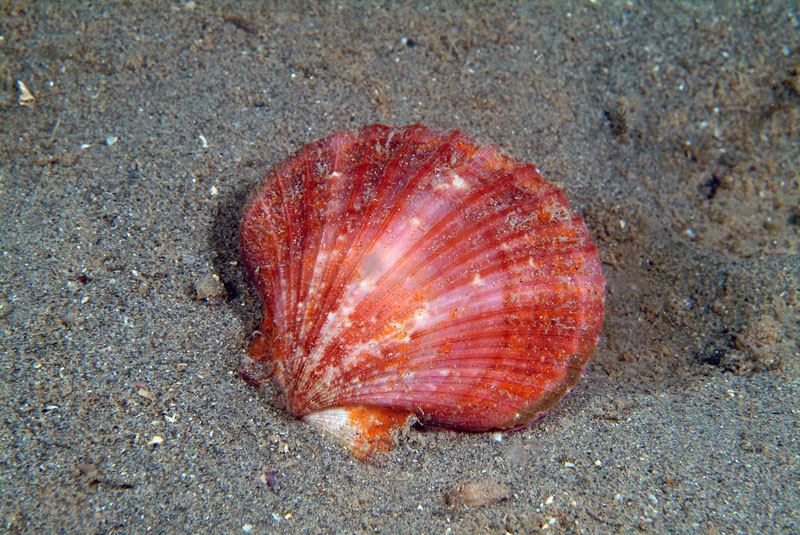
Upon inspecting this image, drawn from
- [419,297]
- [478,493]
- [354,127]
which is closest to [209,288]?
[419,297]

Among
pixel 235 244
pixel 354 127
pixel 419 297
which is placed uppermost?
pixel 354 127

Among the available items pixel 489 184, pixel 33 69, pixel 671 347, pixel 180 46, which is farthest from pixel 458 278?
pixel 33 69

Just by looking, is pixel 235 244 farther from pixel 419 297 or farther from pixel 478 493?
pixel 478 493

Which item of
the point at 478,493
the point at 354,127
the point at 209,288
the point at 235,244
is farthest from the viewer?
the point at 354,127

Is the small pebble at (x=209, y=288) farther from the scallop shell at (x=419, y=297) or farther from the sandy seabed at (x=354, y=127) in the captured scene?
the scallop shell at (x=419, y=297)

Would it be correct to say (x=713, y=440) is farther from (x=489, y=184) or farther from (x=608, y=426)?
(x=489, y=184)

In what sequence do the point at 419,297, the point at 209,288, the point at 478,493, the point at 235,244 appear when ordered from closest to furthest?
the point at 478,493 → the point at 419,297 → the point at 209,288 → the point at 235,244

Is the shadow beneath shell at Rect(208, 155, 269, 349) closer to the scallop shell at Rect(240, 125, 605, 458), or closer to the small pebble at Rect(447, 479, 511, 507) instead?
the scallop shell at Rect(240, 125, 605, 458)

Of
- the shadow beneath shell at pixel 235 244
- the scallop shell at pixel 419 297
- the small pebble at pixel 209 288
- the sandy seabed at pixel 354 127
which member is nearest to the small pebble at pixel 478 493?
the sandy seabed at pixel 354 127
